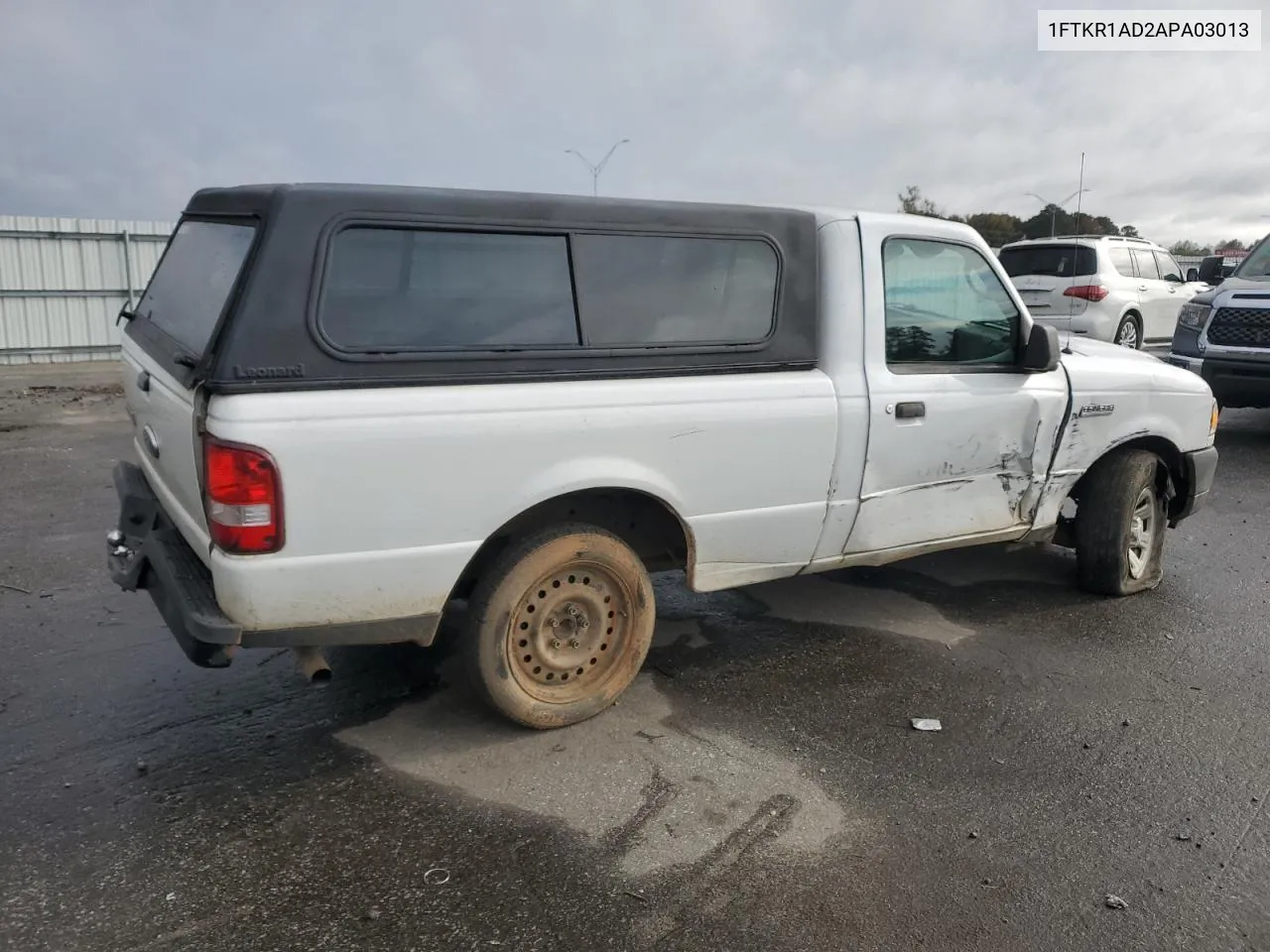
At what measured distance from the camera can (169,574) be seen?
11.0 feet

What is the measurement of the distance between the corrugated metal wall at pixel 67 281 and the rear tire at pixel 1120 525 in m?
15.6

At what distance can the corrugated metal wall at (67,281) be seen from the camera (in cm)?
1628

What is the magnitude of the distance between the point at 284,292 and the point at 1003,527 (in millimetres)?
3544

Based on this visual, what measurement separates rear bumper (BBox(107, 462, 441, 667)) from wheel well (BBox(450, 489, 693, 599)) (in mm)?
363

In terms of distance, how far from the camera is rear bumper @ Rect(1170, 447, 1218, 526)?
5.52m

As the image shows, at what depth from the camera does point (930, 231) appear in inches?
178

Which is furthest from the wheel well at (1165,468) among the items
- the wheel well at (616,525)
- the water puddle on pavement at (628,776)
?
the water puddle on pavement at (628,776)

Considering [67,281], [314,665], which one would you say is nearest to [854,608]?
[314,665]

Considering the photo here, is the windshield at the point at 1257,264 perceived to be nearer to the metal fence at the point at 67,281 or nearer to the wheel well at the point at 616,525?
the wheel well at the point at 616,525

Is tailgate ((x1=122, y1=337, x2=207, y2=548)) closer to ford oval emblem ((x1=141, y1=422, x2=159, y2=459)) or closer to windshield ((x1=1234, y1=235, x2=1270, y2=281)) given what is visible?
ford oval emblem ((x1=141, y1=422, x2=159, y2=459))

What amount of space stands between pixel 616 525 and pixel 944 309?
183cm

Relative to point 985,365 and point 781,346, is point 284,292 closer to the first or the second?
point 781,346

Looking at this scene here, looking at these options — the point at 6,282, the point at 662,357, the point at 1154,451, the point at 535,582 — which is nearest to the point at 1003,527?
the point at 1154,451

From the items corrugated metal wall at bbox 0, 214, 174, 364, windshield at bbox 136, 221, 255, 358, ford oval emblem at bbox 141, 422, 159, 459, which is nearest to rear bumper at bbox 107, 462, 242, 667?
ford oval emblem at bbox 141, 422, 159, 459
